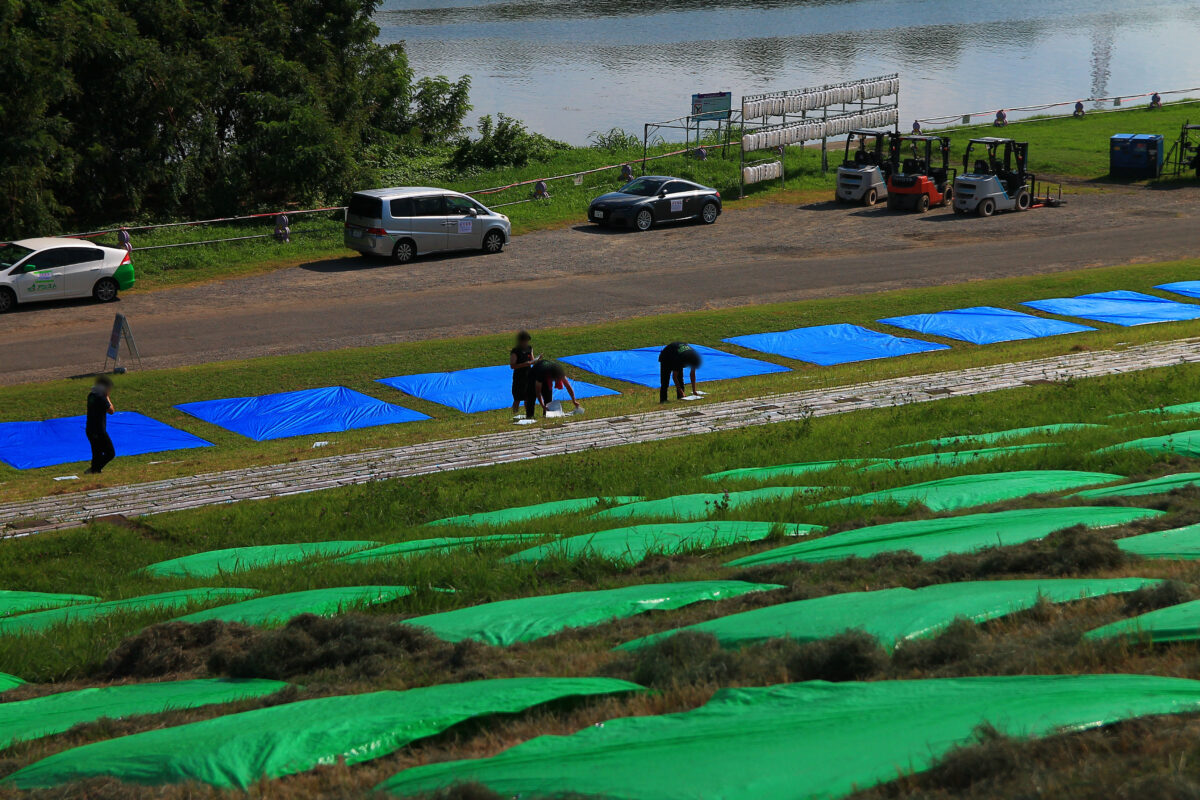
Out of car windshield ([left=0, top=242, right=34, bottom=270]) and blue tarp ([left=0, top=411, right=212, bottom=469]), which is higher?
car windshield ([left=0, top=242, right=34, bottom=270])

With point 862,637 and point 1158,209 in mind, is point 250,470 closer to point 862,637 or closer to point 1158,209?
point 862,637

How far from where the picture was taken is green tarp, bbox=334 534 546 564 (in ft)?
31.8

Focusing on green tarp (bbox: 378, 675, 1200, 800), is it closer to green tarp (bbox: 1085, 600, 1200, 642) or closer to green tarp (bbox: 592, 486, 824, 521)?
green tarp (bbox: 1085, 600, 1200, 642)

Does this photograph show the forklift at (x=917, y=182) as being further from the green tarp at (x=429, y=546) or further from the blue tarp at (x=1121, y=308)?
the green tarp at (x=429, y=546)

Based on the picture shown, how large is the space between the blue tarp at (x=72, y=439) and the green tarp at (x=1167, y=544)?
47.3 ft

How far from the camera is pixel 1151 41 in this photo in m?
101

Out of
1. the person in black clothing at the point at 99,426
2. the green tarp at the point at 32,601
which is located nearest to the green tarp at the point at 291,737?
the green tarp at the point at 32,601

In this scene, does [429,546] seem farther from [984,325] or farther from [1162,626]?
[984,325]

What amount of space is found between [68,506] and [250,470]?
2.42 meters

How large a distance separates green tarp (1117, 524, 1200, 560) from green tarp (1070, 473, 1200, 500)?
1.64 metres

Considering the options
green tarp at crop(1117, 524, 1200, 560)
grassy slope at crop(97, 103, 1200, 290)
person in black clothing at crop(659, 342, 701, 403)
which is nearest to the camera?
green tarp at crop(1117, 524, 1200, 560)

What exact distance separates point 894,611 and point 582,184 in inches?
1451

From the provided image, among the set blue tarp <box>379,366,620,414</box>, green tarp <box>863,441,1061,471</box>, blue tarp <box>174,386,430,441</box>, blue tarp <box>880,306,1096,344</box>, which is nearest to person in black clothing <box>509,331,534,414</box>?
blue tarp <box>379,366,620,414</box>

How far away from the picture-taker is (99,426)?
53.2ft
